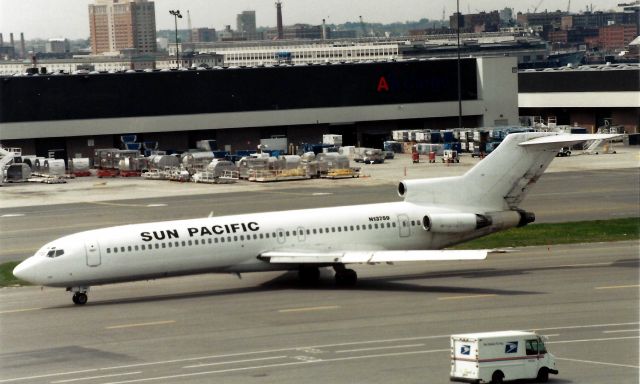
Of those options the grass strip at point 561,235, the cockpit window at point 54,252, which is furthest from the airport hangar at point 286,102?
the cockpit window at point 54,252

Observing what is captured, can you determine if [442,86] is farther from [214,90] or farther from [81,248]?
[81,248]

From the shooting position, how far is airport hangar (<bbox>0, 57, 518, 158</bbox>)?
120 m

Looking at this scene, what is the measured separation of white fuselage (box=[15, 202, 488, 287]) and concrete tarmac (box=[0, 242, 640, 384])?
1.39 metres

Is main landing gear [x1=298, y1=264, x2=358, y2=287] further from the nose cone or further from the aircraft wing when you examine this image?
the nose cone

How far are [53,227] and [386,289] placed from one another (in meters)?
32.6

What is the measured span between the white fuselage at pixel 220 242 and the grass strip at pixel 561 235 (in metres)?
10.0

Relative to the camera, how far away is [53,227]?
258 ft

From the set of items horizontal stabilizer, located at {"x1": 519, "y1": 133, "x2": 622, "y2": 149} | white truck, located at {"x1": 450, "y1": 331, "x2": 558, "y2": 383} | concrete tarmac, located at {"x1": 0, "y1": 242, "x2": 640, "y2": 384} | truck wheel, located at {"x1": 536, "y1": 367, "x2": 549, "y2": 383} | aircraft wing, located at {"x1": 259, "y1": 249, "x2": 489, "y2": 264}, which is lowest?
concrete tarmac, located at {"x1": 0, "y1": 242, "x2": 640, "y2": 384}

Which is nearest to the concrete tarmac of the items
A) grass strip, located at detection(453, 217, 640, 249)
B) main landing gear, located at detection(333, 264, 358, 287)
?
main landing gear, located at detection(333, 264, 358, 287)

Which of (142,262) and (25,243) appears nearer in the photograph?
(142,262)

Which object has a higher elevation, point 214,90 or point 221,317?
point 214,90

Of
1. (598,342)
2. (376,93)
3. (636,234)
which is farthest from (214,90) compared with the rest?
(598,342)

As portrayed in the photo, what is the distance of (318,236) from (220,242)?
4469 millimetres

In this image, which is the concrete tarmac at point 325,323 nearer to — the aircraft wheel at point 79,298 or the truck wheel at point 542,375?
the aircraft wheel at point 79,298
